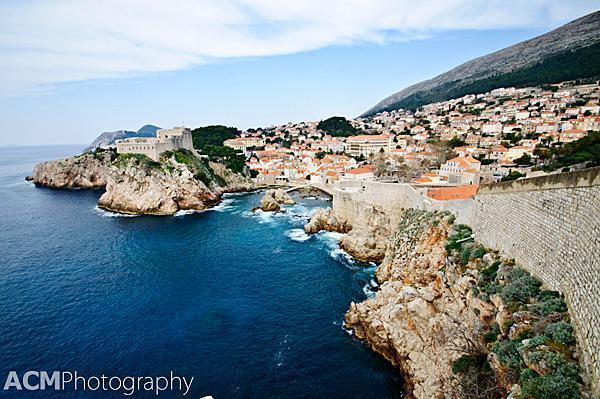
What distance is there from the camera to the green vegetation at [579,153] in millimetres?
28812

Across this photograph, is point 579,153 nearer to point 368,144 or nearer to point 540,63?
point 368,144

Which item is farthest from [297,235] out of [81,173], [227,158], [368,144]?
[368,144]

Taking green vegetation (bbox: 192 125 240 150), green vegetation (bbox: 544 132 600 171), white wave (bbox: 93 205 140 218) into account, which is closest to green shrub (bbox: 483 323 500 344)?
green vegetation (bbox: 544 132 600 171)

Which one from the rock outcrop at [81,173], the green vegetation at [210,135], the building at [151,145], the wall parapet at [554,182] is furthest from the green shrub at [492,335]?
the green vegetation at [210,135]

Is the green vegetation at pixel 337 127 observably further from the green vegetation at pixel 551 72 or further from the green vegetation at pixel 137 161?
the green vegetation at pixel 137 161

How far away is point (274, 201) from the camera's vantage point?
41875 millimetres

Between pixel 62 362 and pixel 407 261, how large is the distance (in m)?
17.5

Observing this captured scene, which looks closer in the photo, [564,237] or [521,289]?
[564,237]

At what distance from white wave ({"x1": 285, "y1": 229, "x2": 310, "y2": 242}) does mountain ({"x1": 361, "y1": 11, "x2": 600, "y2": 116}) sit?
3846 inches

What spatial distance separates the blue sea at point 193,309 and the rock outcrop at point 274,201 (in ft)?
24.5

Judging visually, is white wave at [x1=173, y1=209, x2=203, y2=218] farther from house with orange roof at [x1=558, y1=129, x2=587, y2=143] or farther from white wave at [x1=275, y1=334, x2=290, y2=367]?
house with orange roof at [x1=558, y1=129, x2=587, y2=143]

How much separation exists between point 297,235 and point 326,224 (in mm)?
3234

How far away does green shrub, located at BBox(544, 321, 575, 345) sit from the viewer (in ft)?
22.9

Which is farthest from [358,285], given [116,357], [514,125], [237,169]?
[514,125]
